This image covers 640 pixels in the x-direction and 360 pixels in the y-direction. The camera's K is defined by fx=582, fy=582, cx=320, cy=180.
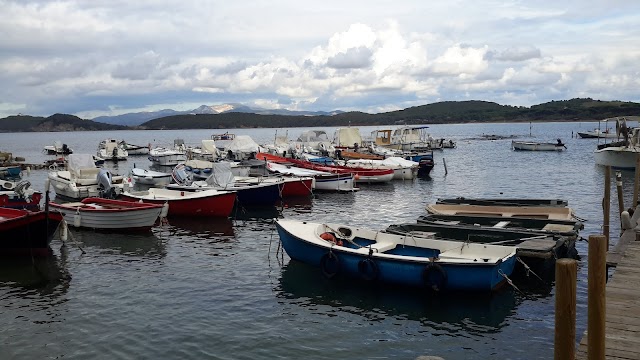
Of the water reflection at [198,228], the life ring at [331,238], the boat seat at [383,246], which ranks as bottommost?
the water reflection at [198,228]

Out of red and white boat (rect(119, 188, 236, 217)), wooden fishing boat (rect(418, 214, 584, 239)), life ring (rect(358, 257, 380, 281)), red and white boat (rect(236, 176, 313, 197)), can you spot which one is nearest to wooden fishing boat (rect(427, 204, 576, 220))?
wooden fishing boat (rect(418, 214, 584, 239))

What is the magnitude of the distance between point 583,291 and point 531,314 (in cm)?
260

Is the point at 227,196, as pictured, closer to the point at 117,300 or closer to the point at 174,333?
Answer: the point at 117,300

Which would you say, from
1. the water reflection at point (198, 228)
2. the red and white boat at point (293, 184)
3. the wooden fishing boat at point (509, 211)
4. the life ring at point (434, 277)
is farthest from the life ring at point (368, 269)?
the red and white boat at point (293, 184)

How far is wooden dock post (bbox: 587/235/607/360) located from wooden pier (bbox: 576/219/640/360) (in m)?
0.47

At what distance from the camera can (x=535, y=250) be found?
17.2 meters

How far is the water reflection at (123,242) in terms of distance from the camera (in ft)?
74.4

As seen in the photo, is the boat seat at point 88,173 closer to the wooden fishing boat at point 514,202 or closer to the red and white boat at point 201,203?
the red and white boat at point 201,203

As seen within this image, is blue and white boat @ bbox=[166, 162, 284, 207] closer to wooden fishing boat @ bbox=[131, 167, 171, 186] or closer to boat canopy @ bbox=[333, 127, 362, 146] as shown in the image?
wooden fishing boat @ bbox=[131, 167, 171, 186]

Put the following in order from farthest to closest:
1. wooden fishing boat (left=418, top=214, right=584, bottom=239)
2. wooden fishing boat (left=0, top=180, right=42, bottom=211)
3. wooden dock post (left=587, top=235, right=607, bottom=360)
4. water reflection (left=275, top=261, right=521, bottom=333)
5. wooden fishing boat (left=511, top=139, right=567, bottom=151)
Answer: wooden fishing boat (left=511, top=139, right=567, bottom=151) < wooden fishing boat (left=0, top=180, right=42, bottom=211) < wooden fishing boat (left=418, top=214, right=584, bottom=239) < water reflection (left=275, top=261, right=521, bottom=333) < wooden dock post (left=587, top=235, right=607, bottom=360)

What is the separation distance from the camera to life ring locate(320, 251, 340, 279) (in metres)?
17.6

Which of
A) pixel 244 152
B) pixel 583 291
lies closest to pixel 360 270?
pixel 583 291

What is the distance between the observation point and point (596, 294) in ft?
24.2

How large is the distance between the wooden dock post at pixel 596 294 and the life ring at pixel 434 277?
8228 mm
